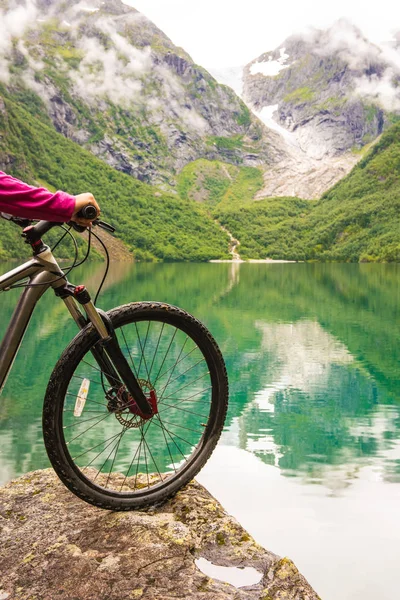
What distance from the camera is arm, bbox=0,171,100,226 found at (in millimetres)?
2842

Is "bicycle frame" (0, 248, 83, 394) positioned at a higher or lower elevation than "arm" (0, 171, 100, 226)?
lower

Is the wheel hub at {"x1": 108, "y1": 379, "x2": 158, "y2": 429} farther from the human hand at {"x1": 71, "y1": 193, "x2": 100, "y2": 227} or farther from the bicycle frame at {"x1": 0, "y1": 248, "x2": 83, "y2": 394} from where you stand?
the human hand at {"x1": 71, "y1": 193, "x2": 100, "y2": 227}

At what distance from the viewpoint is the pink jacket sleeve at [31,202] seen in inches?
112

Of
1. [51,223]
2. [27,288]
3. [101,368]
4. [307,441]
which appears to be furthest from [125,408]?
[307,441]

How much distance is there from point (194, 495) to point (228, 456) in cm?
753

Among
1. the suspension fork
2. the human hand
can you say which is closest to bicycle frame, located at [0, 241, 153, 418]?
the suspension fork

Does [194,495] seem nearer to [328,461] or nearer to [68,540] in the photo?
[68,540]

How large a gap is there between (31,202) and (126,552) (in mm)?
2024

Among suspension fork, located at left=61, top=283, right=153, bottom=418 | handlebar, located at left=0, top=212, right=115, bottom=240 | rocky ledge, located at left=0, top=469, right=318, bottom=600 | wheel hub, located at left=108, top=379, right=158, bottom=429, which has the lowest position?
rocky ledge, located at left=0, top=469, right=318, bottom=600

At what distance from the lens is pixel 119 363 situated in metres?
3.64

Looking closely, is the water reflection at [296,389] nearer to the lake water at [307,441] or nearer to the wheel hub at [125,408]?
the lake water at [307,441]

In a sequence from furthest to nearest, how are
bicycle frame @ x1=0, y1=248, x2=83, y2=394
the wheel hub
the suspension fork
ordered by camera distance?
the wheel hub < the suspension fork < bicycle frame @ x1=0, y1=248, x2=83, y2=394

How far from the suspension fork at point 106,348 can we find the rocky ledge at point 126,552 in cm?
74

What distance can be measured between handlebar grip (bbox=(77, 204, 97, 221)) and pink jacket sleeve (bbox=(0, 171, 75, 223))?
0.08m
